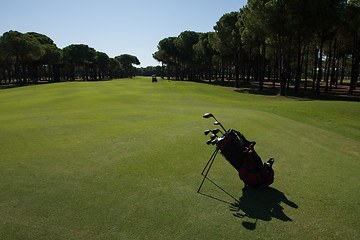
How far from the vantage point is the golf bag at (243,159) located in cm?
533

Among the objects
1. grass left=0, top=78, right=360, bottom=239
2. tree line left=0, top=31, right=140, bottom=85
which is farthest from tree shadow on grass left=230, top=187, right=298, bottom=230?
tree line left=0, top=31, right=140, bottom=85

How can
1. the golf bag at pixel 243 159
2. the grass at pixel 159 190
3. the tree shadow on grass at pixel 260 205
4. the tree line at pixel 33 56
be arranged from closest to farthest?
the grass at pixel 159 190
the tree shadow on grass at pixel 260 205
the golf bag at pixel 243 159
the tree line at pixel 33 56

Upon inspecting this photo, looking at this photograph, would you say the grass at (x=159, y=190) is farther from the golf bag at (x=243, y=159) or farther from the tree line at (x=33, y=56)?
the tree line at (x=33, y=56)

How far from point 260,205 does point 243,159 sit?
1104 millimetres

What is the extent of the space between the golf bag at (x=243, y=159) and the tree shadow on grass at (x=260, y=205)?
252 mm

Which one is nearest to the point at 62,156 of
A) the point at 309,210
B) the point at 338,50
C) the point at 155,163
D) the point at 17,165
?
the point at 17,165

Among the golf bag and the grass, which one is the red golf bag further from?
the grass

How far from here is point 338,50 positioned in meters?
48.5

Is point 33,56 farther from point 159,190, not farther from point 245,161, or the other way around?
point 245,161

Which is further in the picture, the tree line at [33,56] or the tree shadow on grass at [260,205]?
the tree line at [33,56]

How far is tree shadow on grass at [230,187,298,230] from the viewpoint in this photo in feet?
15.4

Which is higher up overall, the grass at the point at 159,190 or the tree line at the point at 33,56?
the tree line at the point at 33,56

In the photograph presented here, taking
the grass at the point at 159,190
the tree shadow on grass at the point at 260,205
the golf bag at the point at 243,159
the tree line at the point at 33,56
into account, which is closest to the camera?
the grass at the point at 159,190

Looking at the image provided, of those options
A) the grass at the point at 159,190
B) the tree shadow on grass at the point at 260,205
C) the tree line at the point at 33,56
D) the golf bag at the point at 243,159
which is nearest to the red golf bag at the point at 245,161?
the golf bag at the point at 243,159
